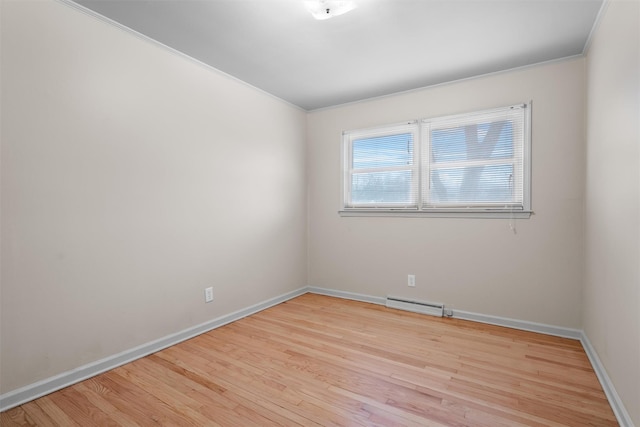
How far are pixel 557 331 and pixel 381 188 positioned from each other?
217cm

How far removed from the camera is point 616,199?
1786mm

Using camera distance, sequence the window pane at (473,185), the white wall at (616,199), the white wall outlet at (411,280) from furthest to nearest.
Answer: the white wall outlet at (411,280) → the window pane at (473,185) → the white wall at (616,199)

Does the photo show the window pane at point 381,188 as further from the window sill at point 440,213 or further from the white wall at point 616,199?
the white wall at point 616,199

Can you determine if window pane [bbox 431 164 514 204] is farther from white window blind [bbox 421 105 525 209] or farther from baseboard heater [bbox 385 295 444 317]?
baseboard heater [bbox 385 295 444 317]

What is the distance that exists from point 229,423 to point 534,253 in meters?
2.85

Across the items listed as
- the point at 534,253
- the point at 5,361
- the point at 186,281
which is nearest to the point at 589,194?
the point at 534,253

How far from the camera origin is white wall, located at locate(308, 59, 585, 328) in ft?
8.92

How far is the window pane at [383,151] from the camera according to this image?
3.56m

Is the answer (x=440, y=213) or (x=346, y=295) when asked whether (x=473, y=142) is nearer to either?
(x=440, y=213)

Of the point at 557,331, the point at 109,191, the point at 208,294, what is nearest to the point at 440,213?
the point at 557,331

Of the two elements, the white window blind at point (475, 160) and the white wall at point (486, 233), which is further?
the white window blind at point (475, 160)

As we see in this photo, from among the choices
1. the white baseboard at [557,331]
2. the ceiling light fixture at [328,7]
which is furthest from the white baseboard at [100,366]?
the ceiling light fixture at [328,7]

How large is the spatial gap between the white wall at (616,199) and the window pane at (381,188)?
5.26ft

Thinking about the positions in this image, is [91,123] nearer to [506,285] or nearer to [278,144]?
[278,144]
